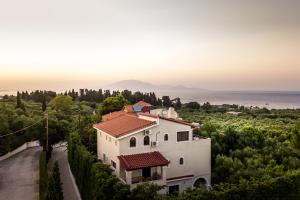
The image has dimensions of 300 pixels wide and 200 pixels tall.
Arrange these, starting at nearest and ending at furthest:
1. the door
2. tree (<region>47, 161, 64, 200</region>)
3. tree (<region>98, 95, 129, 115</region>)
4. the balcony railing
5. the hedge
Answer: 1. the hedge
2. tree (<region>47, 161, 64, 200</region>)
3. the balcony railing
4. the door
5. tree (<region>98, 95, 129, 115</region>)

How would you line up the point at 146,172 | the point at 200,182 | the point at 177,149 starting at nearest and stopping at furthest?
the point at 146,172, the point at 177,149, the point at 200,182

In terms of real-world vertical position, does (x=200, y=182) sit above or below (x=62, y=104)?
below

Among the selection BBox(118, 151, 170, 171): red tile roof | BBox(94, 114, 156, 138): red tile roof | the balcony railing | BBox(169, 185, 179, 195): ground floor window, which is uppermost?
BBox(94, 114, 156, 138): red tile roof

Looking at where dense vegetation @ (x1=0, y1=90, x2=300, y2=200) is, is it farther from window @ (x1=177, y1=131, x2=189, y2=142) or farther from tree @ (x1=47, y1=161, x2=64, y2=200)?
window @ (x1=177, y1=131, x2=189, y2=142)

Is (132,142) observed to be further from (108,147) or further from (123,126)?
(108,147)

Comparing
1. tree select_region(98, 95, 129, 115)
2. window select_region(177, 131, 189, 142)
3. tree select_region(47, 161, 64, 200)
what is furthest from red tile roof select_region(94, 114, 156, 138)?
tree select_region(98, 95, 129, 115)

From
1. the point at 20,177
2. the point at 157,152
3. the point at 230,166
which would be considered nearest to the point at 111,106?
the point at 20,177

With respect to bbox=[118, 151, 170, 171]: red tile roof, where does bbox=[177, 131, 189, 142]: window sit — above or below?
above
